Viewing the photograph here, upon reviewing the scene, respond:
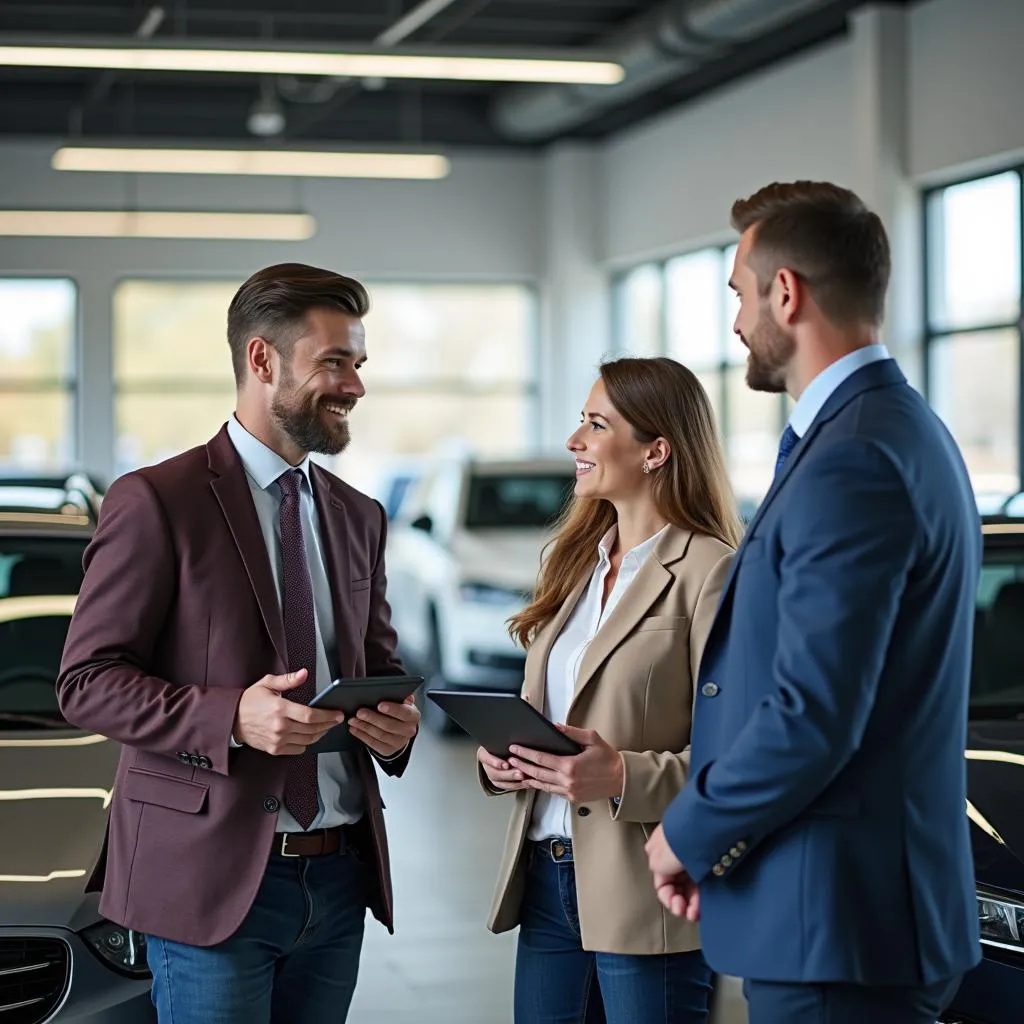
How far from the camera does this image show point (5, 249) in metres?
16.0

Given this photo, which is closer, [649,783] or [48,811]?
[649,783]

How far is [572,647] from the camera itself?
284 cm

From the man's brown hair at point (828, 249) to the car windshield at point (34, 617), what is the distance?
2645 mm

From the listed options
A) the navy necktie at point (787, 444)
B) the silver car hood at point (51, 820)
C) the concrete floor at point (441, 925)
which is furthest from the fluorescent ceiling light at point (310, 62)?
the navy necktie at point (787, 444)

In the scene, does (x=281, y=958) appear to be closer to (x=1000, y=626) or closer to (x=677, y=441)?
(x=677, y=441)

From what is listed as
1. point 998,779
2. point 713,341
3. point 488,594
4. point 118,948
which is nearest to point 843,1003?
point 118,948

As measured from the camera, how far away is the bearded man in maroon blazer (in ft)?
7.72

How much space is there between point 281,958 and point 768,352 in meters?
1.22

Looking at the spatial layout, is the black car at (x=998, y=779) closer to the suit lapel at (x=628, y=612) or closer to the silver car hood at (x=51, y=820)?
the suit lapel at (x=628, y=612)

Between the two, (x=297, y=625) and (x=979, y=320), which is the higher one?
(x=979, y=320)

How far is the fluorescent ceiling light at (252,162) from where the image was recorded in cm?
1104

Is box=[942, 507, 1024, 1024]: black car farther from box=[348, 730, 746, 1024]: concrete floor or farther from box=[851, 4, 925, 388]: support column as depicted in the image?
box=[851, 4, 925, 388]: support column

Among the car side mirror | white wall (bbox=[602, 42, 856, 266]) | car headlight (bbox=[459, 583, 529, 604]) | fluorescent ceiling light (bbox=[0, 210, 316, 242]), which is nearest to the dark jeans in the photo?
car headlight (bbox=[459, 583, 529, 604])

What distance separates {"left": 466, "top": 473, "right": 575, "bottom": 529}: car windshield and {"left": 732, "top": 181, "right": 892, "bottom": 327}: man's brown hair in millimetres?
7711
